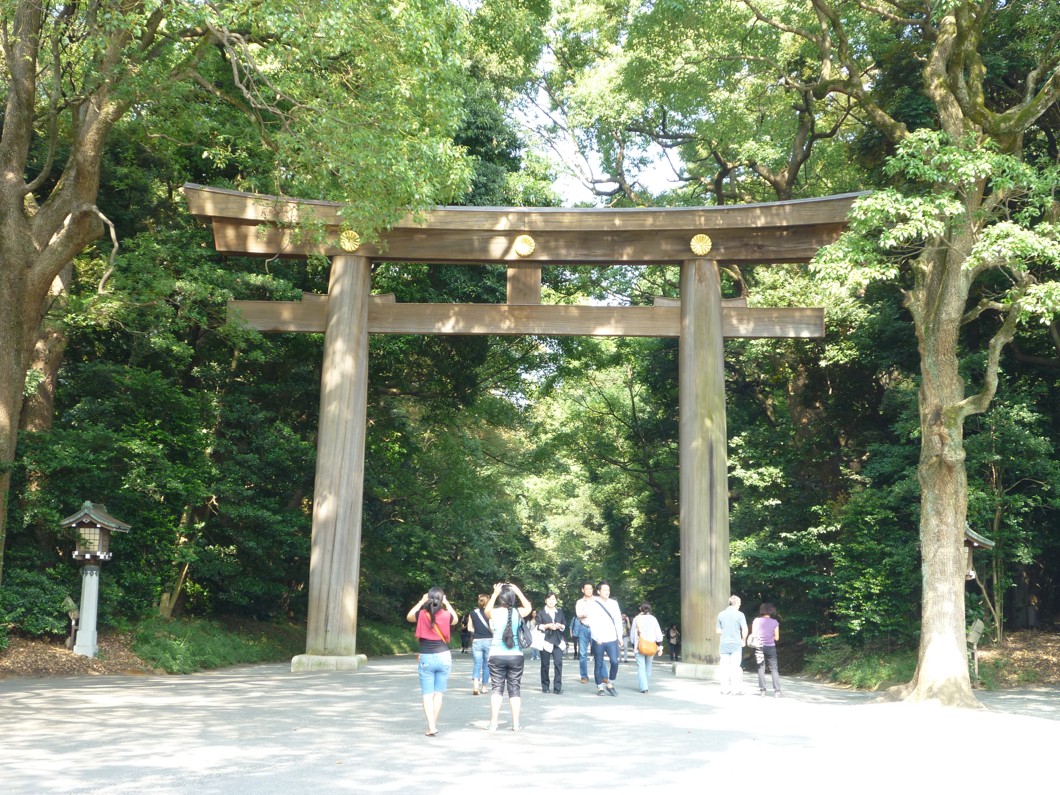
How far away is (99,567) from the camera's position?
14945 millimetres

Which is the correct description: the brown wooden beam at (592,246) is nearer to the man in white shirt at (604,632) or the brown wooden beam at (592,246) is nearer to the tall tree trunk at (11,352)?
the tall tree trunk at (11,352)

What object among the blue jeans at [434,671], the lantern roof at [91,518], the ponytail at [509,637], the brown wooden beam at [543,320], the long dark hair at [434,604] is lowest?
the blue jeans at [434,671]

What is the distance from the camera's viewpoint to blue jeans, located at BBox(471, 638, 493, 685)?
35.1 feet

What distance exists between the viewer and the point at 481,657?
11.4 m

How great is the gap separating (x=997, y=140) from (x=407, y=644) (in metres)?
22.2

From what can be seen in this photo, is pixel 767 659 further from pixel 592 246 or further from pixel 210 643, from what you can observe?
pixel 210 643

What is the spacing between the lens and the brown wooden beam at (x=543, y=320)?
15328 millimetres

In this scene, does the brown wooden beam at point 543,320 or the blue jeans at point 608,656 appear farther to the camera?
the brown wooden beam at point 543,320

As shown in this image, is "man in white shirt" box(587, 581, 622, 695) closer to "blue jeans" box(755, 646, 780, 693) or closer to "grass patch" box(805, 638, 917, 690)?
"blue jeans" box(755, 646, 780, 693)

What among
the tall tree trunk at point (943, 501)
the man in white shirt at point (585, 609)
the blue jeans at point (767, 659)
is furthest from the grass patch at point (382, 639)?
the tall tree trunk at point (943, 501)

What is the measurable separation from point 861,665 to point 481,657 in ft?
29.6

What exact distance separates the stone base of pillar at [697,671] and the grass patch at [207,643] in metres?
7.72

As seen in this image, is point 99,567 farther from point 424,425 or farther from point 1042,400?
point 1042,400

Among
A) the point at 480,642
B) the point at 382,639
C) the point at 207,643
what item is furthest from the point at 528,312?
the point at 382,639
